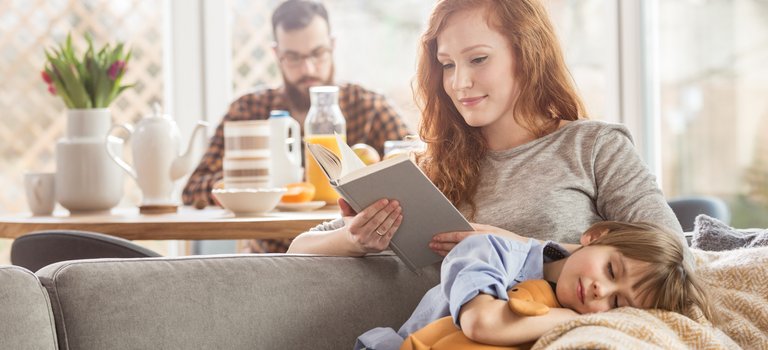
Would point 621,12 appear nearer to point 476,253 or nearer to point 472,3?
point 472,3

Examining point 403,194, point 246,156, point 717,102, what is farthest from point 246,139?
point 717,102

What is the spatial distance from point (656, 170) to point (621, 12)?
1.95 ft

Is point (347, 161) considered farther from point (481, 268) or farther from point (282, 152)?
point (282, 152)

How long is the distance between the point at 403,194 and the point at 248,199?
81 cm

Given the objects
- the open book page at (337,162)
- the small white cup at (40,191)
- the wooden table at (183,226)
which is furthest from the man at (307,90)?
the open book page at (337,162)

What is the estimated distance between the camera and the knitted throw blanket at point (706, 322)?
1250 mm

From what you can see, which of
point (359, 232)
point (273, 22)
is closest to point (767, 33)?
point (273, 22)

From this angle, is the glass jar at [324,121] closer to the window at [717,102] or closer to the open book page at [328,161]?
the open book page at [328,161]

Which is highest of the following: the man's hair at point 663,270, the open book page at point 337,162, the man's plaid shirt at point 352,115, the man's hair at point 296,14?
the man's hair at point 296,14

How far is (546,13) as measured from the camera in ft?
6.11

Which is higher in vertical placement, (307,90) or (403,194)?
(307,90)

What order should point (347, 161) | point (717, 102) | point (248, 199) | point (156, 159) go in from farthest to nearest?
point (717, 102)
point (156, 159)
point (248, 199)
point (347, 161)

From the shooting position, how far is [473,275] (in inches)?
54.6

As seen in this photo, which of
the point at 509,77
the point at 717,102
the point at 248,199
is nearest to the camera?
the point at 509,77
